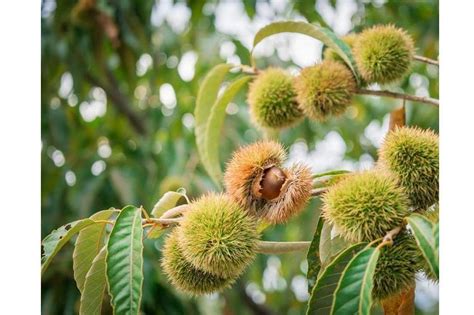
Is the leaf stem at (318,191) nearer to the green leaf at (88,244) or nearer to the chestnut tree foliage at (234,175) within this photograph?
the chestnut tree foliage at (234,175)

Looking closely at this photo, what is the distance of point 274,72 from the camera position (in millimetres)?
1027

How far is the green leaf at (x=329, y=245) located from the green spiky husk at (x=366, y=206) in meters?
0.04

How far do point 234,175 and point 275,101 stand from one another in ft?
0.78

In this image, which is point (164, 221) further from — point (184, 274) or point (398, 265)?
point (398, 265)

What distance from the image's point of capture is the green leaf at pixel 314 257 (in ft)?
2.60

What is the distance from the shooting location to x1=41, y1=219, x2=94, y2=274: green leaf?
0.77 metres

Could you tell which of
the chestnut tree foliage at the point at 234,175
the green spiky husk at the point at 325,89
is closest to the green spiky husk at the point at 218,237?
the chestnut tree foliage at the point at 234,175
